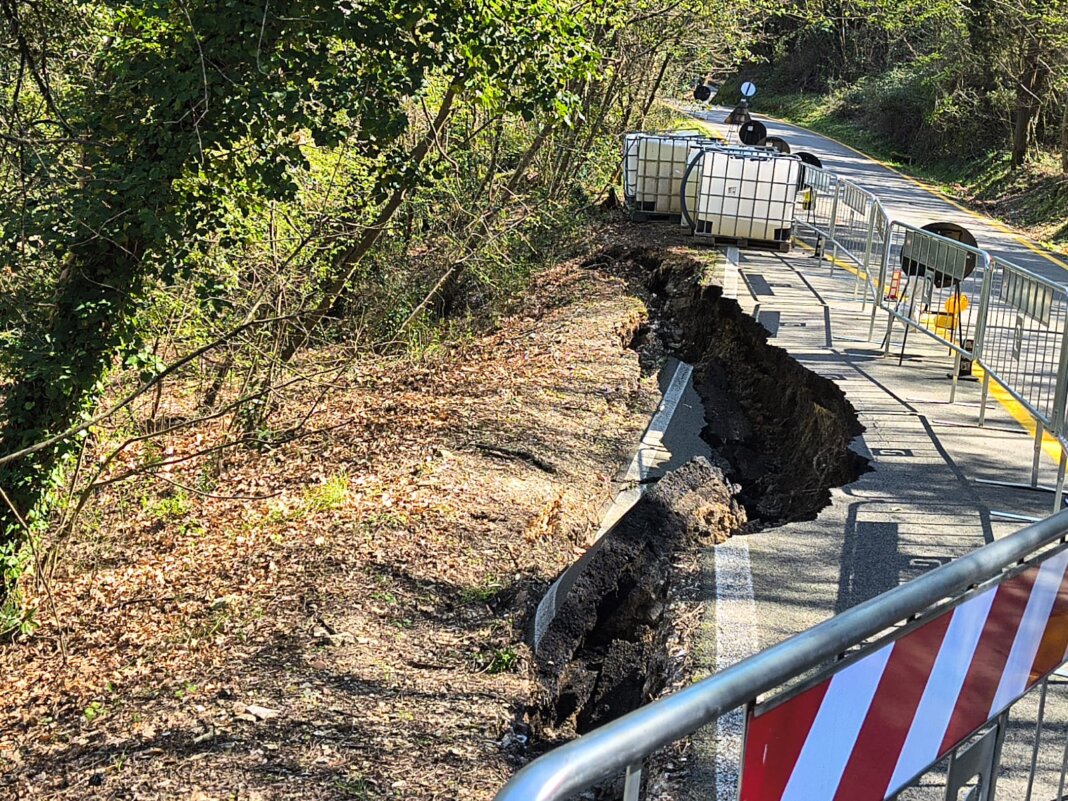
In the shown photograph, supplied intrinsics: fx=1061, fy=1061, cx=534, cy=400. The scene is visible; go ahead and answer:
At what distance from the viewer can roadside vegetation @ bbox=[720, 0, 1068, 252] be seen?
24297 mm

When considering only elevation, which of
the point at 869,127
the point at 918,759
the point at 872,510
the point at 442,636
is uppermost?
the point at 869,127

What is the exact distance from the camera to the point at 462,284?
17.9 meters

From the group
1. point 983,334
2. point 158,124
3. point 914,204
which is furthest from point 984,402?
point 914,204

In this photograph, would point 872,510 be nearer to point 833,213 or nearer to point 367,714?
point 367,714

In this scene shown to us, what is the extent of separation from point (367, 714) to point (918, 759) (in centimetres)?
327

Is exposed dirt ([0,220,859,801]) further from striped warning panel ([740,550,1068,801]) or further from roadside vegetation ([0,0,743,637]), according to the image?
striped warning panel ([740,550,1068,801])

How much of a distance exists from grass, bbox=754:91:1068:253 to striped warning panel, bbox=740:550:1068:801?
1975 cm

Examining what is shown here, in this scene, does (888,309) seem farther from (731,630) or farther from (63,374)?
(63,374)

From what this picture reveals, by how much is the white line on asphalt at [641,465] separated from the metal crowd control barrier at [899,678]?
3340 millimetres

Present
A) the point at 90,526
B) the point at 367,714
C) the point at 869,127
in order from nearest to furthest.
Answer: the point at 367,714, the point at 90,526, the point at 869,127

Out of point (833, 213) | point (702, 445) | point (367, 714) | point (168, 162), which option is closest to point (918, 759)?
point (367, 714)

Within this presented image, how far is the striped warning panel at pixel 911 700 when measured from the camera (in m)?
2.35

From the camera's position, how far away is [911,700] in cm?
279

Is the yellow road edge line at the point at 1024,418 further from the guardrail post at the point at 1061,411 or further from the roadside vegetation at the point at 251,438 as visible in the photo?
the roadside vegetation at the point at 251,438
